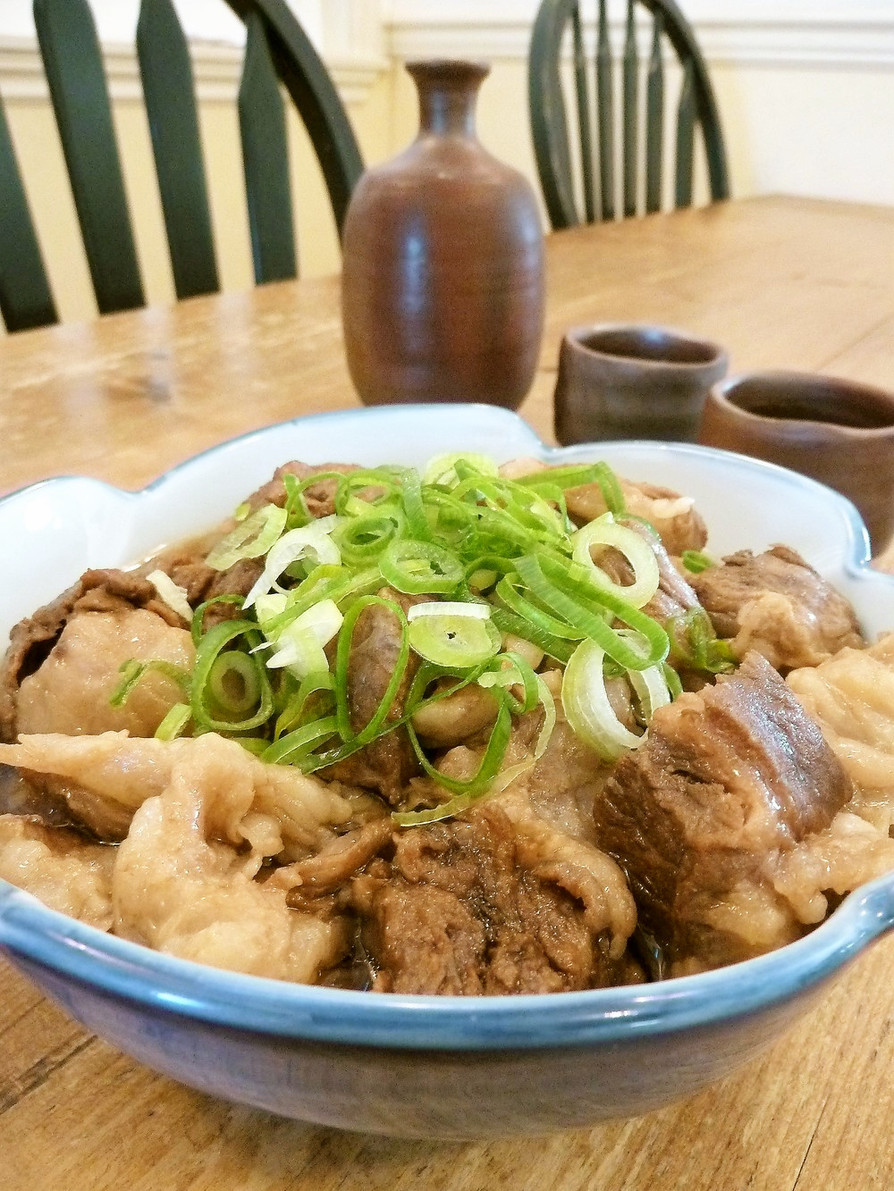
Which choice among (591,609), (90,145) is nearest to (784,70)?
(90,145)

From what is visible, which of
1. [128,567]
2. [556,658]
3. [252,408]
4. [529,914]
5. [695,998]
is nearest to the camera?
[695,998]

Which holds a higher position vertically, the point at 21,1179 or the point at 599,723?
the point at 599,723

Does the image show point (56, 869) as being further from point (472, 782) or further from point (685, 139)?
point (685, 139)

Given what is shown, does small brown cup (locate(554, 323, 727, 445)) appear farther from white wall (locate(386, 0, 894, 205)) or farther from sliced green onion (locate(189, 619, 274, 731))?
white wall (locate(386, 0, 894, 205))

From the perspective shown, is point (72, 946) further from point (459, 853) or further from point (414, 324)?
point (414, 324)

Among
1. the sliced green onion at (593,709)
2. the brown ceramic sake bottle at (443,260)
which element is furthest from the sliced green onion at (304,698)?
the brown ceramic sake bottle at (443,260)

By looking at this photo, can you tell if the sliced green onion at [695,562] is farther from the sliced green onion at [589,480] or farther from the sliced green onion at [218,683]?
the sliced green onion at [218,683]

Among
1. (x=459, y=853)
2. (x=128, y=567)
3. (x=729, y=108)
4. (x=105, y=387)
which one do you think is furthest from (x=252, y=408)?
(x=729, y=108)
